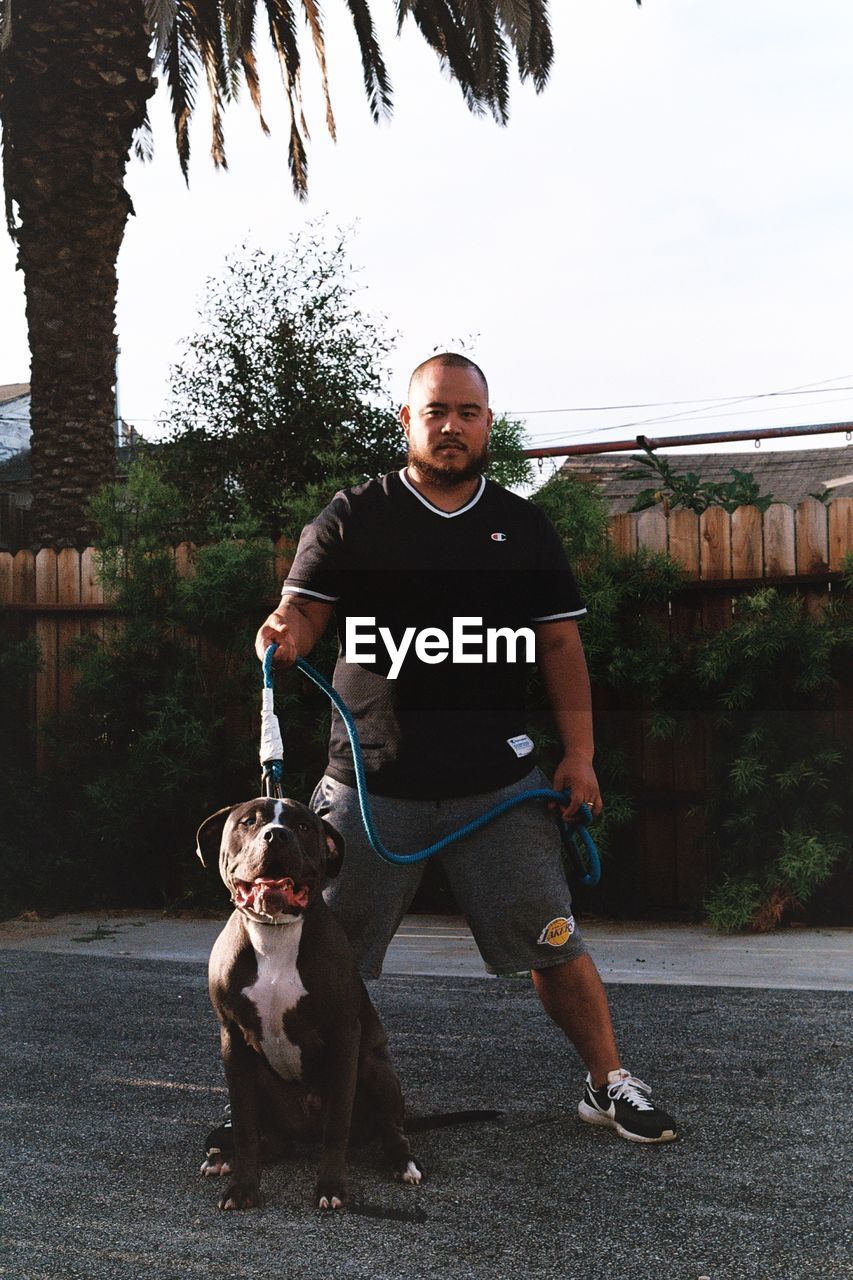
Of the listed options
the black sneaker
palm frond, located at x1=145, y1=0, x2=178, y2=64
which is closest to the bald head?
the black sneaker

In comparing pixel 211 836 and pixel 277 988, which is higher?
pixel 211 836

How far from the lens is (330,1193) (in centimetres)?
292

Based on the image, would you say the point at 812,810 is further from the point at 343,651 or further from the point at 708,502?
the point at 343,651

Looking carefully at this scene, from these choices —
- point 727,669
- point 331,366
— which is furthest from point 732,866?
point 331,366

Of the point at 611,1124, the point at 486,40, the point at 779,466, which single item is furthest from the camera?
the point at 779,466

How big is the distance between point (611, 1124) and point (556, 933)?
0.56m

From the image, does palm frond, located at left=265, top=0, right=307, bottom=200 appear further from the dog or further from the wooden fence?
the dog

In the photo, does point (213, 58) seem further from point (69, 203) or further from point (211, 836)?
point (211, 836)

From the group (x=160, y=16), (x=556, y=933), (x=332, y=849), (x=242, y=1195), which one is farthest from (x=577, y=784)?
(x=160, y=16)

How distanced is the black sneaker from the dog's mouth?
1.10 m

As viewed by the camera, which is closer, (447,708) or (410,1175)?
(410,1175)

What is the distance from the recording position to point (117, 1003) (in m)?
5.13

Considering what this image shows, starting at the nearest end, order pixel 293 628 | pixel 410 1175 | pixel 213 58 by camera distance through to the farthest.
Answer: pixel 410 1175 < pixel 293 628 < pixel 213 58
